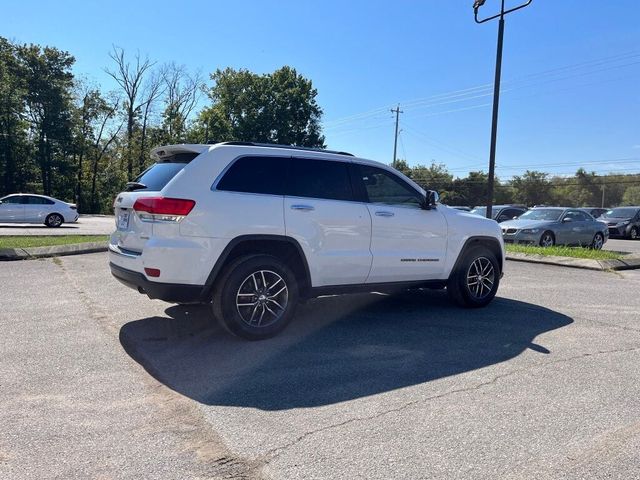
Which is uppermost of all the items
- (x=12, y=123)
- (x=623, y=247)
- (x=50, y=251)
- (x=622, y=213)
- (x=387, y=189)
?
(x=12, y=123)

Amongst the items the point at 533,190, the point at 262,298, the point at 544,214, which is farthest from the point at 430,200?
the point at 533,190

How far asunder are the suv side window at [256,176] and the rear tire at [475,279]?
2.74 meters

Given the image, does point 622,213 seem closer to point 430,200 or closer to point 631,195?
point 430,200

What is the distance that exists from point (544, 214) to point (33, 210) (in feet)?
67.8

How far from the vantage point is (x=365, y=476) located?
9.00 feet

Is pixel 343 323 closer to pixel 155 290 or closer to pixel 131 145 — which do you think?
pixel 155 290

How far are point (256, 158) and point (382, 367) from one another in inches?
94.4

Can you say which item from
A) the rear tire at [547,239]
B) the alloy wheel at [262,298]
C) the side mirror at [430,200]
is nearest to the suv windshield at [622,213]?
the rear tire at [547,239]

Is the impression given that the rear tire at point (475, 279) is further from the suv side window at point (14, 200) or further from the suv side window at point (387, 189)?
the suv side window at point (14, 200)

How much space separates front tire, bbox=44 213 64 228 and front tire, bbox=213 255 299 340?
21.1 meters

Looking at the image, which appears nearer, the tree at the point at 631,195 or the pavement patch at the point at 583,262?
the pavement patch at the point at 583,262

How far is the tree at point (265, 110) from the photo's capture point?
5344 cm

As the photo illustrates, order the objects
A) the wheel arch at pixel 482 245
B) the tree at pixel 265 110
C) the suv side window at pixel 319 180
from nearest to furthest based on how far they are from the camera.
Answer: the suv side window at pixel 319 180 < the wheel arch at pixel 482 245 < the tree at pixel 265 110

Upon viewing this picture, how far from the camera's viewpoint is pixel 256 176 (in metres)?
5.15
